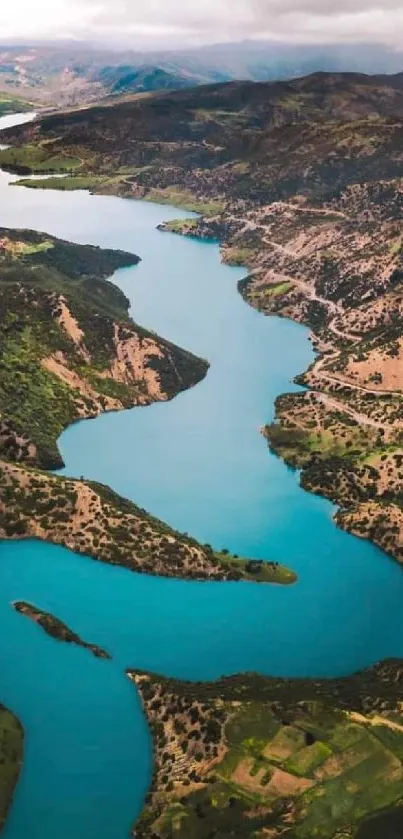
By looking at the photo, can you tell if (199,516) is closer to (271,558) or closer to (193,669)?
(271,558)

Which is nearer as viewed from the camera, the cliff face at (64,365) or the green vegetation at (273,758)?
the green vegetation at (273,758)

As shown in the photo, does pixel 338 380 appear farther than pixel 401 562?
Yes

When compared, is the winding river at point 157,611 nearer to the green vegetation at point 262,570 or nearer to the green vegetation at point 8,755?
the green vegetation at point 8,755

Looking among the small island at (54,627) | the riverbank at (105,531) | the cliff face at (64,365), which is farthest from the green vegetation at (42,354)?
the small island at (54,627)

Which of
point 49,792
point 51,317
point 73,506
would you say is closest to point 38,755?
point 49,792

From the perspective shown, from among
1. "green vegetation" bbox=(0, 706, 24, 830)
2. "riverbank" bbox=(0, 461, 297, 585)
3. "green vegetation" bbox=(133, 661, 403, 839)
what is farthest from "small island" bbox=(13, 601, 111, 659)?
"riverbank" bbox=(0, 461, 297, 585)

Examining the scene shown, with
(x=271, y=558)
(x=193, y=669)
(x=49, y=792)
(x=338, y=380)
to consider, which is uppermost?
(x=338, y=380)

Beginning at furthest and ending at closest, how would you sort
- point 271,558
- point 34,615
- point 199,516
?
point 199,516
point 271,558
point 34,615

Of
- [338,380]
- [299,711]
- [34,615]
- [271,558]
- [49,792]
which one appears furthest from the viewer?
[338,380]

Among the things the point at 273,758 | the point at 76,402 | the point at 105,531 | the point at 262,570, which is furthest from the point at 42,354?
the point at 273,758
